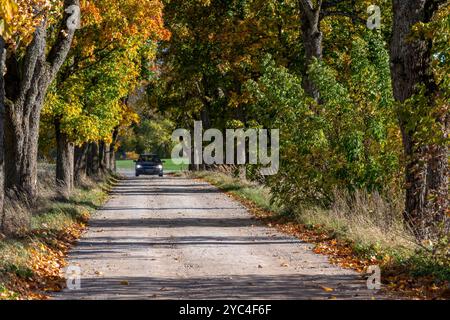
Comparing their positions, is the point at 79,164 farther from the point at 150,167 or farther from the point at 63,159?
the point at 150,167

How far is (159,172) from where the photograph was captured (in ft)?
231

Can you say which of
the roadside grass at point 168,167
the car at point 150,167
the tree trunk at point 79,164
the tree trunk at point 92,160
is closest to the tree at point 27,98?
the tree trunk at point 79,164

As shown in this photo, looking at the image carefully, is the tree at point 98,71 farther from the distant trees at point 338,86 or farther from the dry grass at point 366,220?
the dry grass at point 366,220

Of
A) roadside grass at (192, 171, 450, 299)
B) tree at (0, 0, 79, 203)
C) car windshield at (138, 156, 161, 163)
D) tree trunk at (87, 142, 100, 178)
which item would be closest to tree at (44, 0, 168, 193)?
tree at (0, 0, 79, 203)

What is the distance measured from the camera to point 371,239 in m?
16.4

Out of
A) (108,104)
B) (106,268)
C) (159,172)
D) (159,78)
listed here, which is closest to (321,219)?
(106,268)

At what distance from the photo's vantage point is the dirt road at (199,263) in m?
12.0

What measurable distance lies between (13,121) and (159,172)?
48396mm

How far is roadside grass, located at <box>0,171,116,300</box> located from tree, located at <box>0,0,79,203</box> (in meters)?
1.01

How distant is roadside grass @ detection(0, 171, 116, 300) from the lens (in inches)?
485

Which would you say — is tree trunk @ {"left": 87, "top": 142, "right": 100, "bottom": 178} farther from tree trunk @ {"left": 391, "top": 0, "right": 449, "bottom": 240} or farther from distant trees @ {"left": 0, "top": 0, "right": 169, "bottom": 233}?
Answer: tree trunk @ {"left": 391, "top": 0, "right": 449, "bottom": 240}

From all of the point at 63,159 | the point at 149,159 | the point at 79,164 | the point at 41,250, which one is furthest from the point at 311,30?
the point at 149,159

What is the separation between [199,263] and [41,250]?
2.81 m
